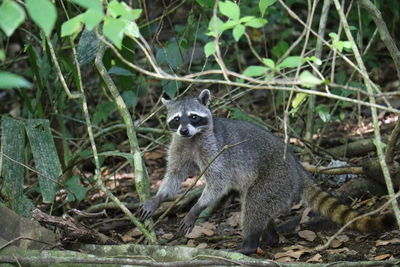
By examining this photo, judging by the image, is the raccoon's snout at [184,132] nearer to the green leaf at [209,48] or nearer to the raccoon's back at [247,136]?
the raccoon's back at [247,136]

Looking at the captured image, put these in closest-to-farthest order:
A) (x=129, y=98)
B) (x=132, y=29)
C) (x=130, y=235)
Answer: (x=132, y=29) → (x=130, y=235) → (x=129, y=98)

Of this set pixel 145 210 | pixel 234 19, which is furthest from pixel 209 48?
pixel 145 210

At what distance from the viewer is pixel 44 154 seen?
676 cm

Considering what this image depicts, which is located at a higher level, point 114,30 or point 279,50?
point 114,30

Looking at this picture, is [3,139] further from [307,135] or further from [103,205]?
[307,135]

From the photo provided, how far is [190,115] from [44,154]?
1531 mm

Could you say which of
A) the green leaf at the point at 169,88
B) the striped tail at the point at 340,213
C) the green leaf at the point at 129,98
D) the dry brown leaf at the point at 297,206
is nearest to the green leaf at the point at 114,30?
the striped tail at the point at 340,213

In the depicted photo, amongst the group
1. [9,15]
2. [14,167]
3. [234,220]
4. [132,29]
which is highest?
[9,15]

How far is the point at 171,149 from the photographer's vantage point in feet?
24.3

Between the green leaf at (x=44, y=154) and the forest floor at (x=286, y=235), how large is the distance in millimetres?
857

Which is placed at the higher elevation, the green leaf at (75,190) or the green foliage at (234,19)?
the green foliage at (234,19)

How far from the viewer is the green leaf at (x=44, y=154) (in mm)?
6625

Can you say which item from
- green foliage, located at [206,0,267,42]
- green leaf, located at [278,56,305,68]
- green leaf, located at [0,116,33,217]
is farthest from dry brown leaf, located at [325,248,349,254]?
green foliage, located at [206,0,267,42]

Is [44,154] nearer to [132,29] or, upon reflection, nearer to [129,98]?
[129,98]
